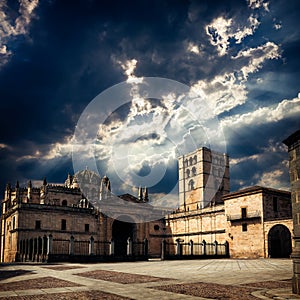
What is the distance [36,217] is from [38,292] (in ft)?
126

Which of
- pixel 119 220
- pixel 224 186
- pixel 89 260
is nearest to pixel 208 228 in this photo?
pixel 119 220

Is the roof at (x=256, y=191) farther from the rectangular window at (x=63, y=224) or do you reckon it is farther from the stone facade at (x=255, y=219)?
the rectangular window at (x=63, y=224)

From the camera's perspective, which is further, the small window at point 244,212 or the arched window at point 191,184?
the arched window at point 191,184

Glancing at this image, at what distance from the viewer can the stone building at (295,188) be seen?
9.86m

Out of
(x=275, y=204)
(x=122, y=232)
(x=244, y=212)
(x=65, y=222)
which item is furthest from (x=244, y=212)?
(x=65, y=222)

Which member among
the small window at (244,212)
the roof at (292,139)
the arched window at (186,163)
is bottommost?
the small window at (244,212)

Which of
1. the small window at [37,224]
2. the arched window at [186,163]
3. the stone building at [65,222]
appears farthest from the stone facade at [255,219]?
the arched window at [186,163]

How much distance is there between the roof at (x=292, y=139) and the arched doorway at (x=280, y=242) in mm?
29574

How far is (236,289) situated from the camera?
11.0 m

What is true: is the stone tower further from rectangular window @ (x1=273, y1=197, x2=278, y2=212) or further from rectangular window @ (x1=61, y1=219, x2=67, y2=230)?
rectangular window @ (x1=273, y1=197, x2=278, y2=212)

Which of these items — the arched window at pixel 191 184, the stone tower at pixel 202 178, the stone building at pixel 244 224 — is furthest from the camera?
the arched window at pixel 191 184

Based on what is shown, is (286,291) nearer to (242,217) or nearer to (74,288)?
(74,288)

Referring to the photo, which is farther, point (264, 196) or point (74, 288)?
point (264, 196)

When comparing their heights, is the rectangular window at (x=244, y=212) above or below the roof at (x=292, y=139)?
below
